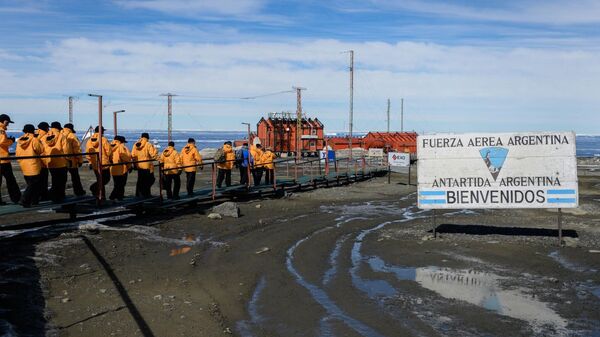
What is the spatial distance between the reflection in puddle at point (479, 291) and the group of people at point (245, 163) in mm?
10630

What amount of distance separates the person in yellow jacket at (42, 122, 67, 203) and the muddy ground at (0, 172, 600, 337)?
0.94 metres

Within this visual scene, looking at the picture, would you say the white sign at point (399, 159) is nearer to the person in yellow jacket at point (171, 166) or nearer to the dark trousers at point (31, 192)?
the person in yellow jacket at point (171, 166)

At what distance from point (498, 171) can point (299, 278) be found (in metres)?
5.83

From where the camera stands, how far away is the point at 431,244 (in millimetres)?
12695

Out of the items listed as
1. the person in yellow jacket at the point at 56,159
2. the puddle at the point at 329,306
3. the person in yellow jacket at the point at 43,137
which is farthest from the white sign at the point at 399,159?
the puddle at the point at 329,306

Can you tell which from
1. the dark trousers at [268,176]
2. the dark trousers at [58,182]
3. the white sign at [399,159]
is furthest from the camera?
the white sign at [399,159]

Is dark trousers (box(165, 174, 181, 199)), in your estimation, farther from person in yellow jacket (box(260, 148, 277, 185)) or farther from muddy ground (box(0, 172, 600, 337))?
person in yellow jacket (box(260, 148, 277, 185))

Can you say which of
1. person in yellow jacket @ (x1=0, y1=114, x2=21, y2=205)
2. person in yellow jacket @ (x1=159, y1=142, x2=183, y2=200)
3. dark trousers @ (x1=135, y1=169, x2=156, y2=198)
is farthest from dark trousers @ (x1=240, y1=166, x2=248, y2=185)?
person in yellow jacket @ (x1=0, y1=114, x2=21, y2=205)

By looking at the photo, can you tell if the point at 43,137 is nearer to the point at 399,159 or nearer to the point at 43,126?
the point at 43,126

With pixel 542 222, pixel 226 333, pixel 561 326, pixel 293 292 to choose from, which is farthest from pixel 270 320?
pixel 542 222

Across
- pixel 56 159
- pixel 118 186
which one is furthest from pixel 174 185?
pixel 56 159

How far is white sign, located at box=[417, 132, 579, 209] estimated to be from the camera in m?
12.7

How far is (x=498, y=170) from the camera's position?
1304 centimetres

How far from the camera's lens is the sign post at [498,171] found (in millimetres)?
12727
